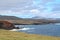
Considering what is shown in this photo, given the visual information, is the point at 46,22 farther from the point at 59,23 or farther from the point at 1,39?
the point at 1,39

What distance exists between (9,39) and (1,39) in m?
0.71

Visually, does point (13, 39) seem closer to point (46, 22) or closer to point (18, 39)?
point (18, 39)

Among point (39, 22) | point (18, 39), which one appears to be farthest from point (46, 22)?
point (18, 39)

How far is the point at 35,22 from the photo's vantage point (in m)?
200

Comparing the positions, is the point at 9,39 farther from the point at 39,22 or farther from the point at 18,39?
the point at 39,22

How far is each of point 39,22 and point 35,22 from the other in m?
4.13

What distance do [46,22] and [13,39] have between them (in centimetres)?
17481

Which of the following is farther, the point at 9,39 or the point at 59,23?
the point at 59,23

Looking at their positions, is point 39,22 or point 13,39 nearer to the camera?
point 13,39

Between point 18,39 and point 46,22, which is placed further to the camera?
point 46,22

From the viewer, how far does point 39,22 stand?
198 metres

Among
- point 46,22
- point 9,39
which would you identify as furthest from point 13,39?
point 46,22

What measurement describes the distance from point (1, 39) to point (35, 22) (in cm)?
18213

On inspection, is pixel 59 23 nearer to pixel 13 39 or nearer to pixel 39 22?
pixel 39 22
